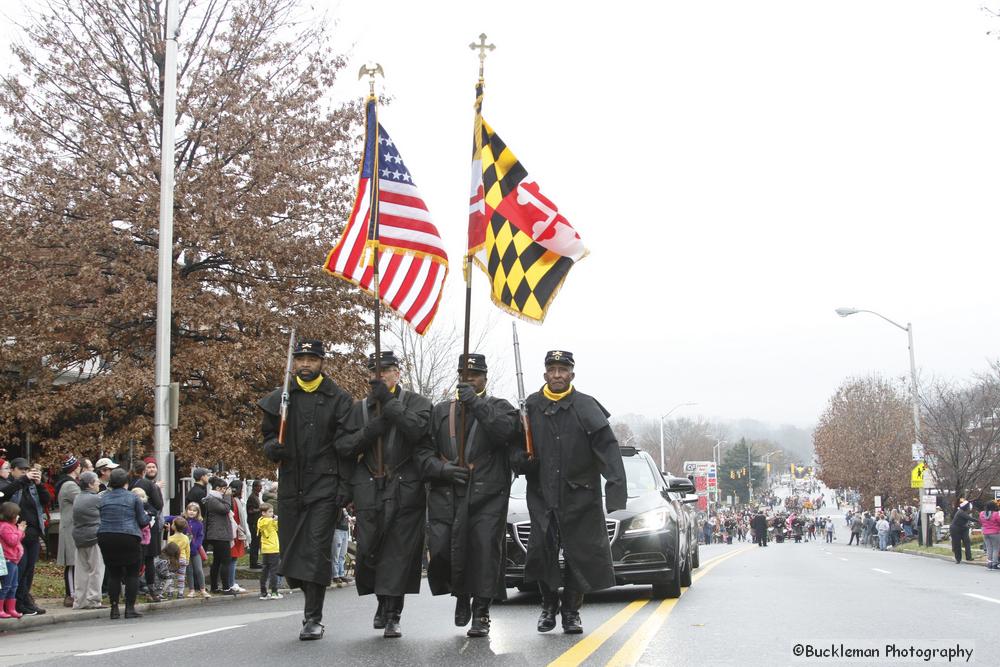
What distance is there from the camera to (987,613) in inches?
412

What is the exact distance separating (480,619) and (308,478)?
1.60 metres

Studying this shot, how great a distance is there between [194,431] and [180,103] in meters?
6.26

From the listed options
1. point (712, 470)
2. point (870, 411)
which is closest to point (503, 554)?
point (870, 411)

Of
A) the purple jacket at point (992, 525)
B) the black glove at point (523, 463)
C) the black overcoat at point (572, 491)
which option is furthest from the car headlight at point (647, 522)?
the purple jacket at point (992, 525)

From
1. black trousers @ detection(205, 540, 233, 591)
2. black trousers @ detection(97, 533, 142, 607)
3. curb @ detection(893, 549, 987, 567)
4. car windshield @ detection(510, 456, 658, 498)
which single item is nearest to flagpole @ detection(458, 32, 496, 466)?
car windshield @ detection(510, 456, 658, 498)

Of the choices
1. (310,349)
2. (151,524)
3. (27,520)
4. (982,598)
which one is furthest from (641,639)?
(27,520)

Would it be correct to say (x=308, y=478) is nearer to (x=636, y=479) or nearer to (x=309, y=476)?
(x=309, y=476)

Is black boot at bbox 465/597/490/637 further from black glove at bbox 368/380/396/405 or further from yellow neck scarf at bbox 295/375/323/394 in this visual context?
yellow neck scarf at bbox 295/375/323/394

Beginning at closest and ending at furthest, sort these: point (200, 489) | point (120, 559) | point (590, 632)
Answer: point (590, 632) < point (120, 559) < point (200, 489)

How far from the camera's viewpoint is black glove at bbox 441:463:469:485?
8062 millimetres

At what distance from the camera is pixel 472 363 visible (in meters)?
8.43

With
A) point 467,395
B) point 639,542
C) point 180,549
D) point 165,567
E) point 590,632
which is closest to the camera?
point 467,395

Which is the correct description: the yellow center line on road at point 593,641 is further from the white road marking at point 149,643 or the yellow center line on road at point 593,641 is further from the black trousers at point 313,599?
the white road marking at point 149,643

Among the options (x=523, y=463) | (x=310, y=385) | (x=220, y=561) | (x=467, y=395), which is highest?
(x=310, y=385)
